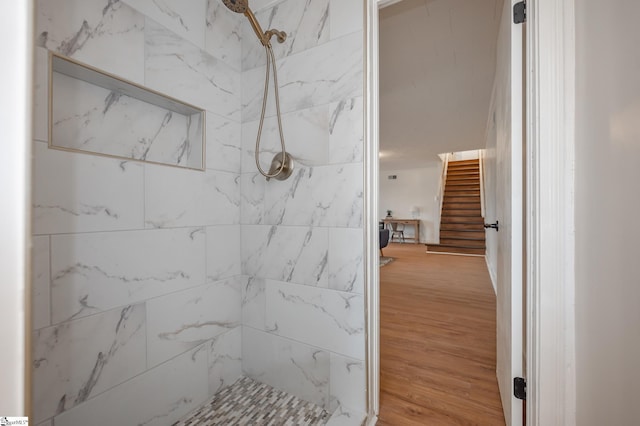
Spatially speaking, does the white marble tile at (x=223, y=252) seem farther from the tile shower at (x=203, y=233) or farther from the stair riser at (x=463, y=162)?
the stair riser at (x=463, y=162)

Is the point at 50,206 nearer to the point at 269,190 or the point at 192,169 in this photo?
the point at 192,169

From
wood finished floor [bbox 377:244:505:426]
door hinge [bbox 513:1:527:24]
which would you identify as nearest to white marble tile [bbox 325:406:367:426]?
wood finished floor [bbox 377:244:505:426]

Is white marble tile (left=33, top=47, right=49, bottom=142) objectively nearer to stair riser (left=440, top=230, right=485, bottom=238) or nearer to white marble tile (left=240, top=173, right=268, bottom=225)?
white marble tile (left=240, top=173, right=268, bottom=225)

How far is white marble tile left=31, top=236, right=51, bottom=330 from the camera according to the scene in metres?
0.88

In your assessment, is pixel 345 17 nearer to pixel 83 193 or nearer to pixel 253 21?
pixel 253 21

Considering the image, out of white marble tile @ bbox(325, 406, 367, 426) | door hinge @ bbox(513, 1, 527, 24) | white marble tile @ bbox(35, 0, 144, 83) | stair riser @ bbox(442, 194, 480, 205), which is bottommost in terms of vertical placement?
white marble tile @ bbox(325, 406, 367, 426)

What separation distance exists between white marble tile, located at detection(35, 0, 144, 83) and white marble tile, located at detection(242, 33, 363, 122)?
2.02ft

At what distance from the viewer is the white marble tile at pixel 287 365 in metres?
1.37

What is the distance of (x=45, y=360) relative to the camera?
90cm

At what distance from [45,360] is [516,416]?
1786mm

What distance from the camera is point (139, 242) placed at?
46.1 inches

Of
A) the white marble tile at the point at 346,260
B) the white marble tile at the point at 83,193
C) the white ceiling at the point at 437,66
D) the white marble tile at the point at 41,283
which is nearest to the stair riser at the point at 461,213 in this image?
the white ceiling at the point at 437,66

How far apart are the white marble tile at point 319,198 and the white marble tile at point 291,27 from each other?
0.69 metres

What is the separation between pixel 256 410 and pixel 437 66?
302 centimetres
